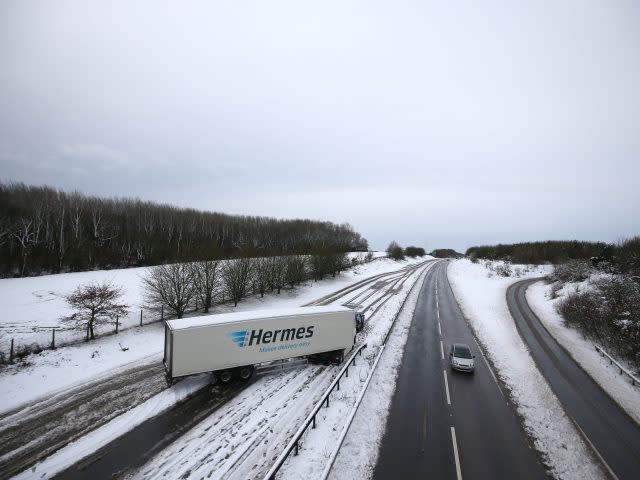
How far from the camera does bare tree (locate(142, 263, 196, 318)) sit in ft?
84.7

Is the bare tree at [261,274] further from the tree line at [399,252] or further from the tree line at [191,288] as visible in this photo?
the tree line at [399,252]

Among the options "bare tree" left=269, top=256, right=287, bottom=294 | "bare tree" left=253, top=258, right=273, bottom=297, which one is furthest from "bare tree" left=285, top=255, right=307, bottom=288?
"bare tree" left=253, top=258, right=273, bottom=297

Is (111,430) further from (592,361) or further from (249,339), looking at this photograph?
(592,361)

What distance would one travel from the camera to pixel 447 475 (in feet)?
30.7

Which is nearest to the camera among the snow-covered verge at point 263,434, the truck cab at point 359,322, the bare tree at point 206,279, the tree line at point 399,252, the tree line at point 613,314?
the snow-covered verge at point 263,434

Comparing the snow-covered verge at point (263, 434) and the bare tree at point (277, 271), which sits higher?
the bare tree at point (277, 271)

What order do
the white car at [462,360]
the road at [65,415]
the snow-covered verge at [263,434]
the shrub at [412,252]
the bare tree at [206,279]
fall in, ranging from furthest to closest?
the shrub at [412,252], the bare tree at [206,279], the white car at [462,360], the road at [65,415], the snow-covered verge at [263,434]

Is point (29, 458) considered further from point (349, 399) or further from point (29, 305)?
point (29, 305)

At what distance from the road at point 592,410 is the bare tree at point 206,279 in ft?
90.7

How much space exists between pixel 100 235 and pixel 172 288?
4597 cm

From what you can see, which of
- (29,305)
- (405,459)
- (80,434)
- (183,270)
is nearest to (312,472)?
(405,459)

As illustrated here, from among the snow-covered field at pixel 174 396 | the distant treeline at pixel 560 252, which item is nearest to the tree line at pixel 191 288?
the snow-covered field at pixel 174 396

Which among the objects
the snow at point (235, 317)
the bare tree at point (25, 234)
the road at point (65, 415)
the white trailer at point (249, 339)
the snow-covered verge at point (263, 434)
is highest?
the bare tree at point (25, 234)

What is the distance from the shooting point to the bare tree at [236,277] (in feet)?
106
